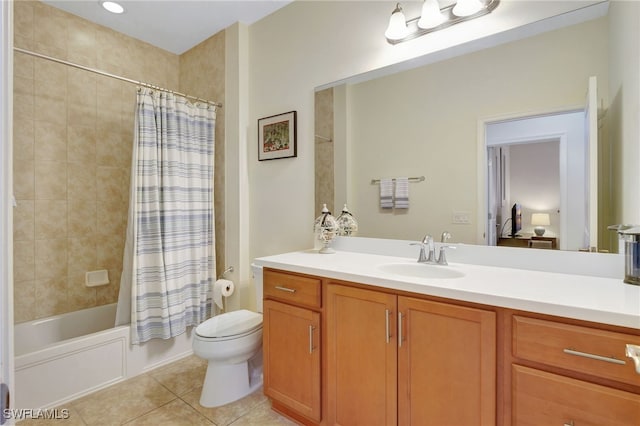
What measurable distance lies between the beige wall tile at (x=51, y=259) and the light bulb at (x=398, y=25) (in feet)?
8.82

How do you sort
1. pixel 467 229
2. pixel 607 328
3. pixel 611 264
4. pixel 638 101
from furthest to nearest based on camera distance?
pixel 467 229 → pixel 611 264 → pixel 638 101 → pixel 607 328

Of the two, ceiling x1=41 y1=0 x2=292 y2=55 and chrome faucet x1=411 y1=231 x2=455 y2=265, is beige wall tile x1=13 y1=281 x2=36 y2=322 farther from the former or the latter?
chrome faucet x1=411 y1=231 x2=455 y2=265

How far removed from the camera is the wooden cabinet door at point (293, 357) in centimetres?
148

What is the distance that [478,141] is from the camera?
5.12 ft

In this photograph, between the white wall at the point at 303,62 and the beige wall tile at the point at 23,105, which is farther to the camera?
the beige wall tile at the point at 23,105

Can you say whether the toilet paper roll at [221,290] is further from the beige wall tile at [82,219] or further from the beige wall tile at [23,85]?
the beige wall tile at [23,85]

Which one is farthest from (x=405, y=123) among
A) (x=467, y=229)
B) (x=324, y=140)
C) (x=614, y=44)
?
(x=614, y=44)

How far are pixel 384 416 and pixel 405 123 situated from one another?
146 centimetres

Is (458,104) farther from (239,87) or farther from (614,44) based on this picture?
(239,87)

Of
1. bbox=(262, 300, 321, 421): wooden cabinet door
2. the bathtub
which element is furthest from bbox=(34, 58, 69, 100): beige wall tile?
bbox=(262, 300, 321, 421): wooden cabinet door

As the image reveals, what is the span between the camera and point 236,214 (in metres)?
2.51

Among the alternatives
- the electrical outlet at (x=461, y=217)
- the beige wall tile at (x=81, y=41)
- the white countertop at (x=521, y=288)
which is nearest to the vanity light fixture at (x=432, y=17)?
the electrical outlet at (x=461, y=217)

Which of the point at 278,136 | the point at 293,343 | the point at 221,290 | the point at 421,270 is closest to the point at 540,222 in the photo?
the point at 421,270

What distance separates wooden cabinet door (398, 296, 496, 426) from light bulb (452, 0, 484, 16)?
138 cm
